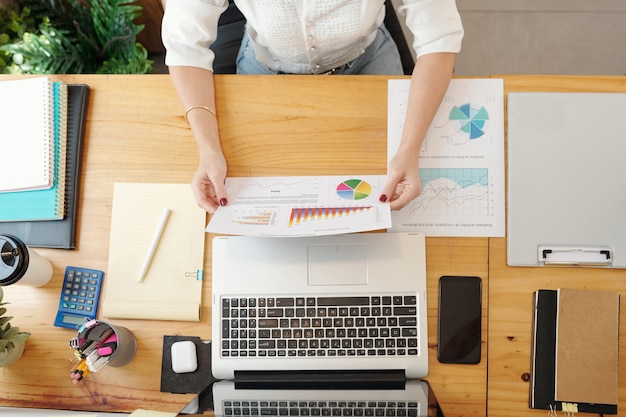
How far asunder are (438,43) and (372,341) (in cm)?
55

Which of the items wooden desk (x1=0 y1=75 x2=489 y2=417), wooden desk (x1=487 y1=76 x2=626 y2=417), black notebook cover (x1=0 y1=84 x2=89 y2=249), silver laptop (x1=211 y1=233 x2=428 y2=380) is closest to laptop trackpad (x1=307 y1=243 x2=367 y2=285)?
silver laptop (x1=211 y1=233 x2=428 y2=380)

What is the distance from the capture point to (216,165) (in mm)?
876

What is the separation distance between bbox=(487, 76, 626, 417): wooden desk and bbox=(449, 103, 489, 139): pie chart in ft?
0.63

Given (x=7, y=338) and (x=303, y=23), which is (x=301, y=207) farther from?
(x=7, y=338)

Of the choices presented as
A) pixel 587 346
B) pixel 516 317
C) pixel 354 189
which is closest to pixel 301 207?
pixel 354 189

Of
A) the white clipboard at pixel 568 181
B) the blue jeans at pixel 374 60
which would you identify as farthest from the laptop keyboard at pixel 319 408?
the blue jeans at pixel 374 60

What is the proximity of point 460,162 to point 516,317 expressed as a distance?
295mm

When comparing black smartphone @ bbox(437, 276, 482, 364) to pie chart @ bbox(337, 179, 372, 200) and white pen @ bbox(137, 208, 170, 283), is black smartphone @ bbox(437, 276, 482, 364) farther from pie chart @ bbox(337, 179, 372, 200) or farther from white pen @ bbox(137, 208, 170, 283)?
white pen @ bbox(137, 208, 170, 283)

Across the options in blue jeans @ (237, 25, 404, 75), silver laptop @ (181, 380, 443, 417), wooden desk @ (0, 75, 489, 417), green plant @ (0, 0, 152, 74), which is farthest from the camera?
green plant @ (0, 0, 152, 74)

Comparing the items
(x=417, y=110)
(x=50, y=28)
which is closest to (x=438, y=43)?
(x=417, y=110)

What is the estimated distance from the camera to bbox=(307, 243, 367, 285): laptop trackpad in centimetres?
83

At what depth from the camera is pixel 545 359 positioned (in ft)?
2.67

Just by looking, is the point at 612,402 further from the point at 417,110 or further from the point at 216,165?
the point at 216,165

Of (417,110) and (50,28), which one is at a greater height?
(50,28)
